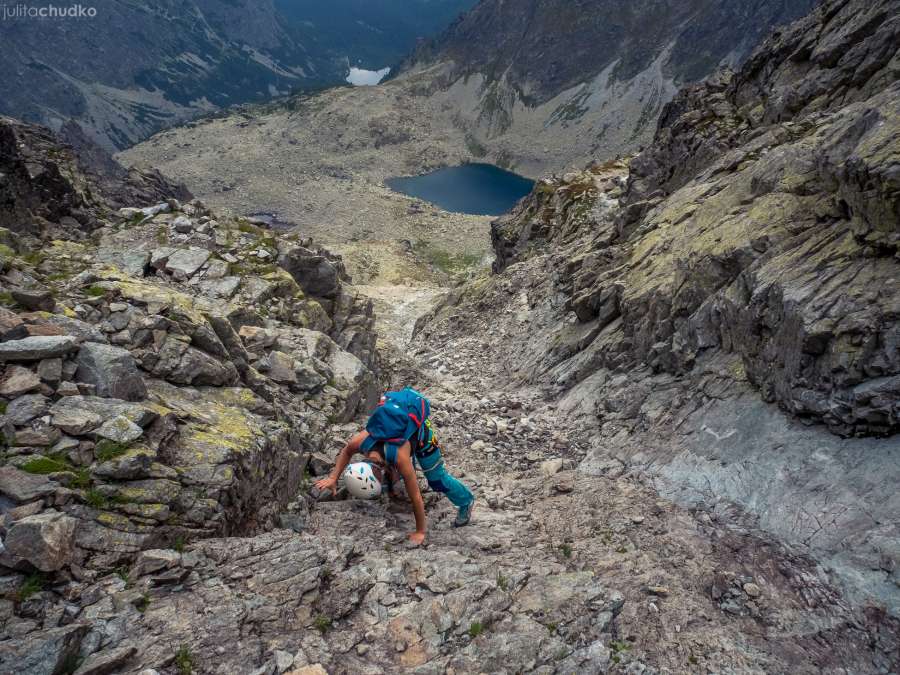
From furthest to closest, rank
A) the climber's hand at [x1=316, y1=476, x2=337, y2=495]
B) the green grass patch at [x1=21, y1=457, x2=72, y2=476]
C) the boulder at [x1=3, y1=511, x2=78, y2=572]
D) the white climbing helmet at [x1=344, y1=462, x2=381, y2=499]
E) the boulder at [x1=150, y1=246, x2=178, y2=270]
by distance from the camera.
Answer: the boulder at [x1=150, y1=246, x2=178, y2=270] < the climber's hand at [x1=316, y1=476, x2=337, y2=495] < the white climbing helmet at [x1=344, y1=462, x2=381, y2=499] < the green grass patch at [x1=21, y1=457, x2=72, y2=476] < the boulder at [x1=3, y1=511, x2=78, y2=572]

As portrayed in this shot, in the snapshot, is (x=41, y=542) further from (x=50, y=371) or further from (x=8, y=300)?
(x=8, y=300)

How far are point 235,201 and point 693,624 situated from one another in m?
119

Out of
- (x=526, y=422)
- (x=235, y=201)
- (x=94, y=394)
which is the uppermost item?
(x=235, y=201)

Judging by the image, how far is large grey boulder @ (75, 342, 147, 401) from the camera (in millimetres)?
6410

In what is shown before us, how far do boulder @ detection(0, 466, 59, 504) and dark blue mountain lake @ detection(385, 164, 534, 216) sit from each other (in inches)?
4406

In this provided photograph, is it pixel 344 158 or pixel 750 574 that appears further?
pixel 344 158

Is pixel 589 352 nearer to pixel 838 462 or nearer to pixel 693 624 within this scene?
pixel 838 462

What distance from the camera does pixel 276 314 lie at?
49.5 ft

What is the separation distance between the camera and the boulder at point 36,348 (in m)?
5.73

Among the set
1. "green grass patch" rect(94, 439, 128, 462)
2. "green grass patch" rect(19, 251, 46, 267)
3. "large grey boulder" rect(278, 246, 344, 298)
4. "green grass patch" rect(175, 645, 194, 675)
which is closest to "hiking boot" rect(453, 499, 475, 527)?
"green grass patch" rect(175, 645, 194, 675)

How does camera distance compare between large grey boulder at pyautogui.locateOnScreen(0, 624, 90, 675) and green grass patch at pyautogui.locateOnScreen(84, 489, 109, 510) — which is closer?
large grey boulder at pyautogui.locateOnScreen(0, 624, 90, 675)

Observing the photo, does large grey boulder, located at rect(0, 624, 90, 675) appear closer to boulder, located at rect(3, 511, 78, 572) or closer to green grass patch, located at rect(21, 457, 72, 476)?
boulder, located at rect(3, 511, 78, 572)

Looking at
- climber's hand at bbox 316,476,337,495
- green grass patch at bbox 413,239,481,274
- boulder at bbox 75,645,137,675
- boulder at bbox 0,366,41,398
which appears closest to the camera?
boulder at bbox 75,645,137,675

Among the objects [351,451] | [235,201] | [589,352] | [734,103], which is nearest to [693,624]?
[351,451]
